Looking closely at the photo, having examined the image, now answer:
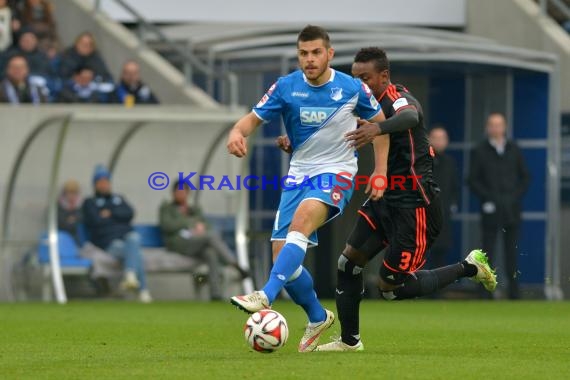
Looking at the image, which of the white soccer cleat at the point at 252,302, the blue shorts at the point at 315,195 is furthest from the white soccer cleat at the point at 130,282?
the white soccer cleat at the point at 252,302

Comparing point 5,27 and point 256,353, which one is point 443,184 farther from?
point 256,353

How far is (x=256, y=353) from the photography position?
10141mm

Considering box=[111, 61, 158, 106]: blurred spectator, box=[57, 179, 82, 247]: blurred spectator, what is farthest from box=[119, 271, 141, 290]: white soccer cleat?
box=[111, 61, 158, 106]: blurred spectator

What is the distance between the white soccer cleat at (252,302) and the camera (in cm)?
926

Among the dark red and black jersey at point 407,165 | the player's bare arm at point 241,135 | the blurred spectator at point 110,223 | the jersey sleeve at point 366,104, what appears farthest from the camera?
the blurred spectator at point 110,223

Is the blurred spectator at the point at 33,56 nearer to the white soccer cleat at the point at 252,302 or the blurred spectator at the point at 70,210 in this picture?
the blurred spectator at the point at 70,210

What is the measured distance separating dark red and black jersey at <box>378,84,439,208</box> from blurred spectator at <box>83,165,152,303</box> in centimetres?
958

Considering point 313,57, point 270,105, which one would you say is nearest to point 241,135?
point 270,105

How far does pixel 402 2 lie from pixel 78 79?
651cm

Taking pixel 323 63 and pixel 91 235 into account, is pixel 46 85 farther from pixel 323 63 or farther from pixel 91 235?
pixel 323 63

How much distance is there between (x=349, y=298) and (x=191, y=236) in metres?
10.1

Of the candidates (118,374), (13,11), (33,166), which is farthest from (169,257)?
(118,374)

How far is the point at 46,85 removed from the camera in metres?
20.7

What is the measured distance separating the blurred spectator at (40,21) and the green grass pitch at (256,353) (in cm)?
488
